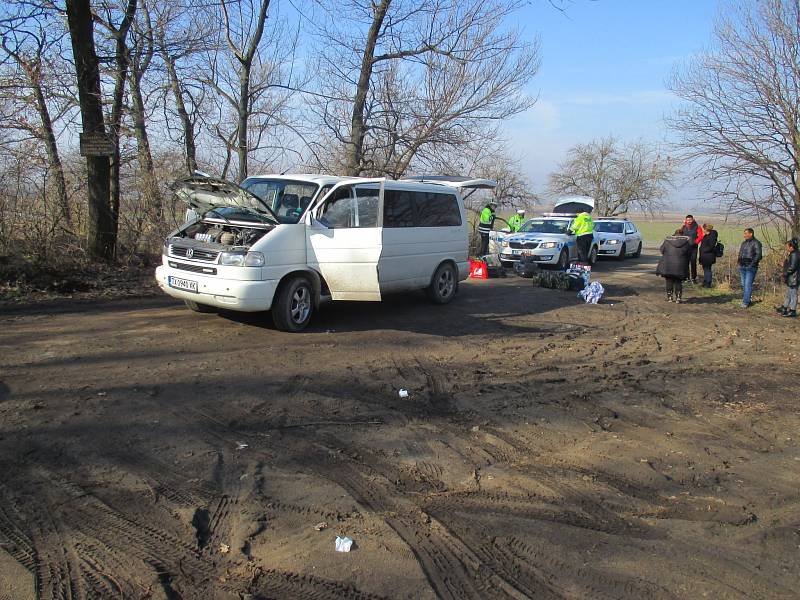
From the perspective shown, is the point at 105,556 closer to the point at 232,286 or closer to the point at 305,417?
the point at 305,417

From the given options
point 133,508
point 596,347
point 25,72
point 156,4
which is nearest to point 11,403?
point 133,508

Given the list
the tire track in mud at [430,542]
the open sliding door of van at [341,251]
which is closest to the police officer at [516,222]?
the open sliding door of van at [341,251]

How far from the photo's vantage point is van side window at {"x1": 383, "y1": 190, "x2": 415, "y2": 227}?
30.9 ft

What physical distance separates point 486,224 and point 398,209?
366 inches

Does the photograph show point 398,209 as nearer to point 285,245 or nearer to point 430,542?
point 285,245

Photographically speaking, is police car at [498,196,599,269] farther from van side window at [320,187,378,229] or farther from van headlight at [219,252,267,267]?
van headlight at [219,252,267,267]

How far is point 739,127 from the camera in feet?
52.6

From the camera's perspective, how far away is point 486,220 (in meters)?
18.4

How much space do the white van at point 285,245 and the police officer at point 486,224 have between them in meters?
8.92

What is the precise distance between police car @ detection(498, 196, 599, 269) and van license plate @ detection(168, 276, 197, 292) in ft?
36.1

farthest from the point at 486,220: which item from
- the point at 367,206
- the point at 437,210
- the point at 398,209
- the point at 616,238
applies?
the point at 367,206

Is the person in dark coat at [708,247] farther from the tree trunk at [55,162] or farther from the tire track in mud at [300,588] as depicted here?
the tire track in mud at [300,588]

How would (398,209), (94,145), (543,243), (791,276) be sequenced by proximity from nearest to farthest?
(398,209) → (94,145) → (791,276) → (543,243)

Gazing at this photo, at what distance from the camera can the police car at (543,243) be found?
1719cm
